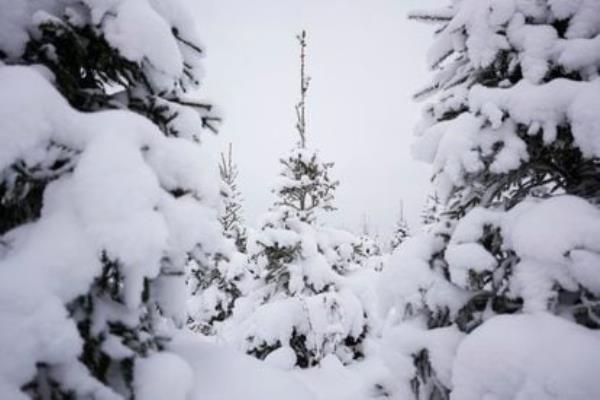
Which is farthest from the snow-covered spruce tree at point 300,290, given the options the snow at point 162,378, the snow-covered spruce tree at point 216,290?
the snow at point 162,378

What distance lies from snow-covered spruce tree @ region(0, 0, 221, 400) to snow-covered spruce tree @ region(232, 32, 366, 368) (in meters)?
6.01

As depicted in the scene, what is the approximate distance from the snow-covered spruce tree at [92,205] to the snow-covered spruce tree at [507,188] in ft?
7.63

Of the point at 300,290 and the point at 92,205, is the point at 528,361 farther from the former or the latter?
the point at 300,290

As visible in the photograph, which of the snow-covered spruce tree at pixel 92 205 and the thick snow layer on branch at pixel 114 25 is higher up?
the thick snow layer on branch at pixel 114 25

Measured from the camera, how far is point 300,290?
8.90 m

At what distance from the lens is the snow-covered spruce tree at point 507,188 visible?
9.63 ft

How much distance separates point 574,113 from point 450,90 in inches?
55.7

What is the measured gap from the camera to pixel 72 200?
2076 mm

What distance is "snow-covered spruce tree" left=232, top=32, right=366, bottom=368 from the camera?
837cm

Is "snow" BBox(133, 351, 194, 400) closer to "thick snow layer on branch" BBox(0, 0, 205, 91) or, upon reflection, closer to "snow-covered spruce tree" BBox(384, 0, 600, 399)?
"thick snow layer on branch" BBox(0, 0, 205, 91)

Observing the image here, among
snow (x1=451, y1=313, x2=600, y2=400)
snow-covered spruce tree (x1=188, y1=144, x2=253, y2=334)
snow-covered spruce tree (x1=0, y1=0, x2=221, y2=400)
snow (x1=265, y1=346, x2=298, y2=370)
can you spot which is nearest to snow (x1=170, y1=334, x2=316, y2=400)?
snow-covered spruce tree (x1=0, y1=0, x2=221, y2=400)

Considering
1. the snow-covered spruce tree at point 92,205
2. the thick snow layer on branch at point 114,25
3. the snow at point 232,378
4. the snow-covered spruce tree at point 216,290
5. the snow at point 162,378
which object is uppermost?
the thick snow layer on branch at point 114,25

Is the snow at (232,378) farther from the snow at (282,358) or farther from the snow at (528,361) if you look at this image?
the snow at (282,358)

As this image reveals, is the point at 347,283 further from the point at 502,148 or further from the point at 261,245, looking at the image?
the point at 502,148
